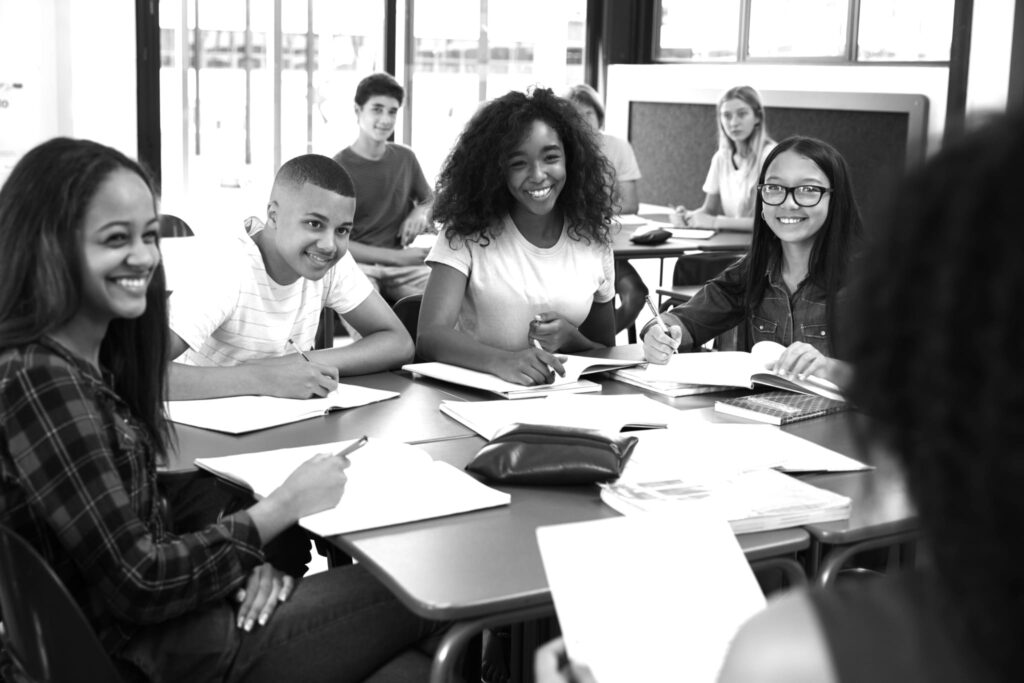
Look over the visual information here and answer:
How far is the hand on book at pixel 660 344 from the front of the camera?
246 centimetres

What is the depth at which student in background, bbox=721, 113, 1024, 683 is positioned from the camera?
0.55m

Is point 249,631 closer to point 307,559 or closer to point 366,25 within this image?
point 307,559

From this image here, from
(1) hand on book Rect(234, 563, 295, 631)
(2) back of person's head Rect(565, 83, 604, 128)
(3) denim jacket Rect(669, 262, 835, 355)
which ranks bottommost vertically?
(1) hand on book Rect(234, 563, 295, 631)

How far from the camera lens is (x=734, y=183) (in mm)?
5379

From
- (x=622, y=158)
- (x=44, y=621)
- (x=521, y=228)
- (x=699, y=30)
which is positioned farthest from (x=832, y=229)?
(x=699, y=30)

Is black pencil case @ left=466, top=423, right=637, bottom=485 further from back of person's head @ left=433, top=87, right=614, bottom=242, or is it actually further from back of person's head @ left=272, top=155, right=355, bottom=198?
back of person's head @ left=433, top=87, right=614, bottom=242

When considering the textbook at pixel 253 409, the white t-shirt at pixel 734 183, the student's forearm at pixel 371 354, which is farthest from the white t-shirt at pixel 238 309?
the white t-shirt at pixel 734 183

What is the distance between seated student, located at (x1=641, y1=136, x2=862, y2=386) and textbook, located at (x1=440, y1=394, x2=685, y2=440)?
0.35 metres

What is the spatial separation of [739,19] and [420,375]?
417cm

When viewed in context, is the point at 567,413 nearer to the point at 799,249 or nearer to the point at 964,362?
the point at 799,249

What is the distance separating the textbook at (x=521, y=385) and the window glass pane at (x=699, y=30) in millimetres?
4006

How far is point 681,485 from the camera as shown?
1.63 m

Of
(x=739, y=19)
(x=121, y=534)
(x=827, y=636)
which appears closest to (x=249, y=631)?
(x=121, y=534)

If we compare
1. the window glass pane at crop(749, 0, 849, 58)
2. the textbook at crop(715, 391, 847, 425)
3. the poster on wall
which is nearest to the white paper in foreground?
the textbook at crop(715, 391, 847, 425)
